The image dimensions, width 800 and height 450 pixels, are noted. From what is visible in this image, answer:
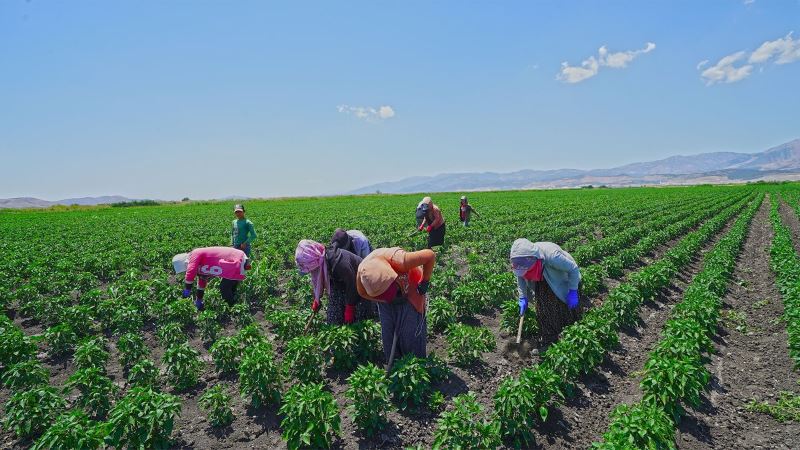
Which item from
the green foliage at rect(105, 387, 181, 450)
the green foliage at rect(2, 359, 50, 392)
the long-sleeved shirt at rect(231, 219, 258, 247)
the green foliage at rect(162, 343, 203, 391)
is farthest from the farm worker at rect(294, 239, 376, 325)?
the long-sleeved shirt at rect(231, 219, 258, 247)

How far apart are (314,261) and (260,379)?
1746 mm

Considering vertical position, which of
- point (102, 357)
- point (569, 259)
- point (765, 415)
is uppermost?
point (569, 259)

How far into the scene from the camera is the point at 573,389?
575 centimetres

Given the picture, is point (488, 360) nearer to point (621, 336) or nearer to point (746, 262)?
point (621, 336)

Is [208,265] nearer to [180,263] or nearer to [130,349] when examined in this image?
[180,263]

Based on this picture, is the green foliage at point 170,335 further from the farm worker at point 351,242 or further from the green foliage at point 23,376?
the farm worker at point 351,242

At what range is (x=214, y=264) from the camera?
26.8 ft

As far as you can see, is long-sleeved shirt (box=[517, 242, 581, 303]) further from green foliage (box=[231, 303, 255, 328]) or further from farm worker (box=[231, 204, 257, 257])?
farm worker (box=[231, 204, 257, 257])

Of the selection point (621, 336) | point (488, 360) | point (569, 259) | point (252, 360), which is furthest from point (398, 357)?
point (621, 336)

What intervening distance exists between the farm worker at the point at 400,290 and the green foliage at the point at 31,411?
418cm

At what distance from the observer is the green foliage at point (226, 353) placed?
21.0 feet

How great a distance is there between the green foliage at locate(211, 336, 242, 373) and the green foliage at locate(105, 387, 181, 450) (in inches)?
62.2

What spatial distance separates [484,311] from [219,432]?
5.69m

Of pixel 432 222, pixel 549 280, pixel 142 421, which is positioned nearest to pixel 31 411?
pixel 142 421
